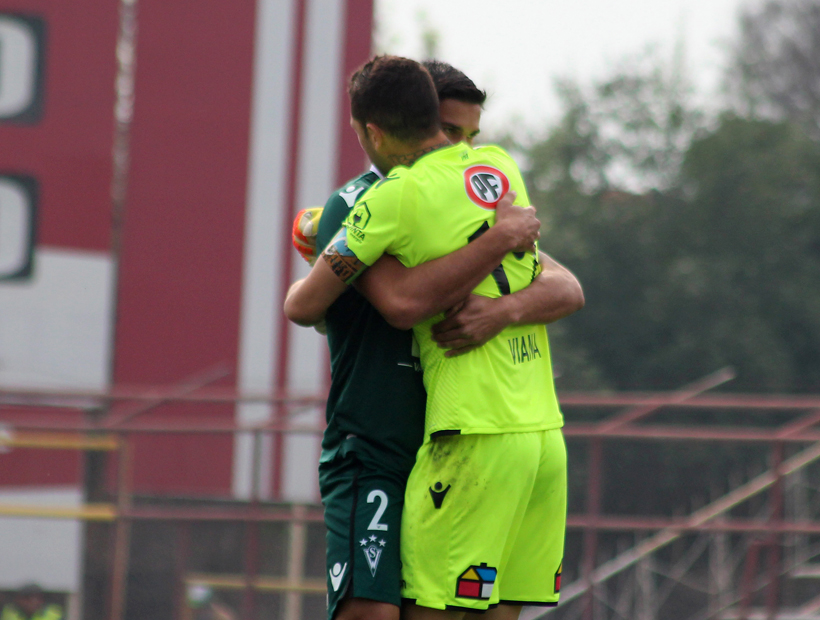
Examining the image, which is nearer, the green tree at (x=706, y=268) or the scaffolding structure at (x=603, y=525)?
the scaffolding structure at (x=603, y=525)

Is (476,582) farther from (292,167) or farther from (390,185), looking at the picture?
(292,167)

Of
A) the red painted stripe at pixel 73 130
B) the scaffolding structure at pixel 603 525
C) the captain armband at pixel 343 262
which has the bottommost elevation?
the scaffolding structure at pixel 603 525

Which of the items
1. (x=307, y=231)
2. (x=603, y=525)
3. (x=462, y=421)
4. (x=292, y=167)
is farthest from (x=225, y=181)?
(x=462, y=421)

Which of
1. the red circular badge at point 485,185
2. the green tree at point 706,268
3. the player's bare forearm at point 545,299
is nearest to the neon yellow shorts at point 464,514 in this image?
the player's bare forearm at point 545,299

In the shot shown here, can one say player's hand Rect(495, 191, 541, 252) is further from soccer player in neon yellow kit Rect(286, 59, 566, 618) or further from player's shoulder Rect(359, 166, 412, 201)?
player's shoulder Rect(359, 166, 412, 201)

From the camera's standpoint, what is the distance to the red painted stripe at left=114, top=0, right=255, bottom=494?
429 inches

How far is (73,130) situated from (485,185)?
28.5 ft

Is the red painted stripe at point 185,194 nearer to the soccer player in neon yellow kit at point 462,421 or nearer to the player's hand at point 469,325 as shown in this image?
the soccer player in neon yellow kit at point 462,421

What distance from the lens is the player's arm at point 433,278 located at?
2.29m

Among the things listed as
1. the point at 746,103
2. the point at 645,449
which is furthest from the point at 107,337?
the point at 746,103

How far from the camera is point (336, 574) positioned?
236cm

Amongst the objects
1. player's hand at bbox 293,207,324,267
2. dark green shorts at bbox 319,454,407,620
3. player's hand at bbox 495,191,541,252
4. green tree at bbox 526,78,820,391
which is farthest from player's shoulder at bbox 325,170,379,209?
green tree at bbox 526,78,820,391

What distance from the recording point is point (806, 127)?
32.0 metres

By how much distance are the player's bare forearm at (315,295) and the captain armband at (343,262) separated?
0.01 meters
